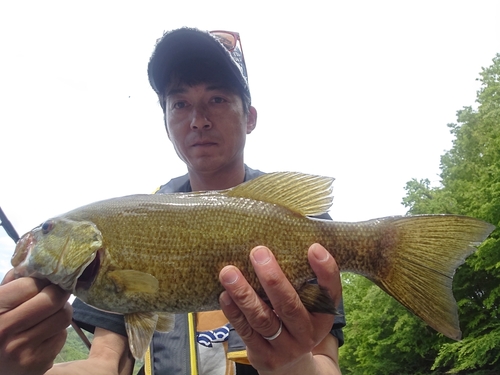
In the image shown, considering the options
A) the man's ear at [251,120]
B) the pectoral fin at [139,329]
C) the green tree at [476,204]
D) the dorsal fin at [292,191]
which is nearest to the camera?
the pectoral fin at [139,329]

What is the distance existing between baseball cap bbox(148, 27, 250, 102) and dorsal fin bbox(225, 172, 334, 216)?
1271mm

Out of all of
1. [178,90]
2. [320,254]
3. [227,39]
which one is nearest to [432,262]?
[320,254]

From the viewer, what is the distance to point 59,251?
6.66ft

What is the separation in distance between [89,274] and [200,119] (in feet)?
4.93

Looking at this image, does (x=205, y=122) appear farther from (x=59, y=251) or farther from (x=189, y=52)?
(x=59, y=251)

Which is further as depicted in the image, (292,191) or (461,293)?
(461,293)

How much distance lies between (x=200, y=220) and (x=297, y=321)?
2.35 feet

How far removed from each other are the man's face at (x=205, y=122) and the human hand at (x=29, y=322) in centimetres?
156

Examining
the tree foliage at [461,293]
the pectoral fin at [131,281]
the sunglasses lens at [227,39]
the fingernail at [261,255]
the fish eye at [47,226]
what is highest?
the sunglasses lens at [227,39]

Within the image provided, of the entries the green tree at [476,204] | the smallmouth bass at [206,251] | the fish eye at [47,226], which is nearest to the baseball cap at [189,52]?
the smallmouth bass at [206,251]

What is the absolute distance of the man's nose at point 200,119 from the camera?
3.17 meters

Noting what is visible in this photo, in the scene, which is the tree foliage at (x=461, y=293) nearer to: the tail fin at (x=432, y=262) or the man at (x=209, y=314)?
the man at (x=209, y=314)

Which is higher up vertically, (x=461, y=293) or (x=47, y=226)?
(x=47, y=226)

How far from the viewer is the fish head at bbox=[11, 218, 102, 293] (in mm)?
1992
